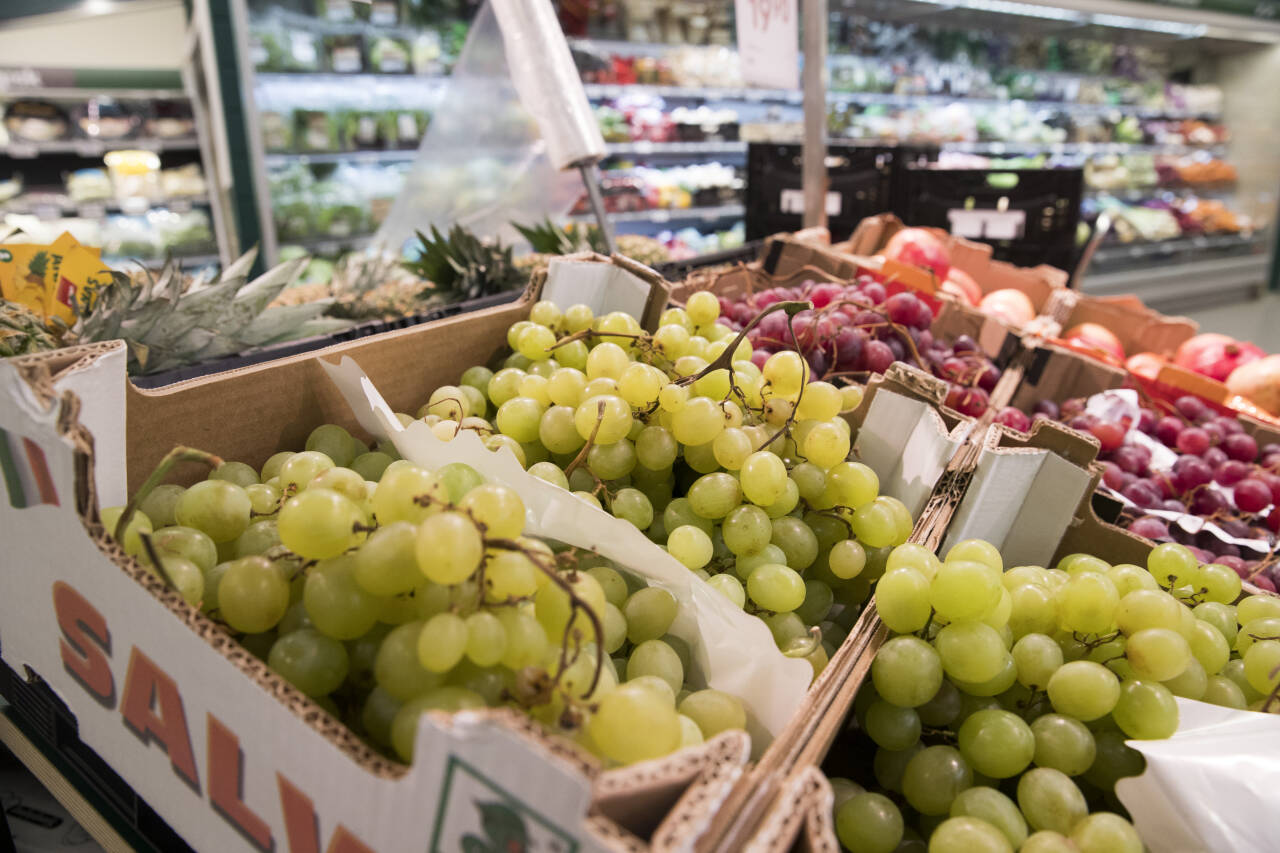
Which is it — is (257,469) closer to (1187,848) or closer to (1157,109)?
(1187,848)

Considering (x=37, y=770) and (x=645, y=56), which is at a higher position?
(x=37, y=770)

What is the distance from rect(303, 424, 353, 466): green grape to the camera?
0.88 metres

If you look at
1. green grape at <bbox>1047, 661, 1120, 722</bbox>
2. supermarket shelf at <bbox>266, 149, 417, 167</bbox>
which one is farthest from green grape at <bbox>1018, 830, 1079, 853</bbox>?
supermarket shelf at <bbox>266, 149, 417, 167</bbox>

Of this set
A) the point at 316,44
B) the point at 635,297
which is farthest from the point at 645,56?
the point at 635,297

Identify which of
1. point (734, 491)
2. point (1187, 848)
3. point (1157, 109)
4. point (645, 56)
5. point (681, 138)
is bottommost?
point (1157, 109)

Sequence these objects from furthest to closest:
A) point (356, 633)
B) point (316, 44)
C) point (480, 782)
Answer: point (316, 44) < point (356, 633) < point (480, 782)

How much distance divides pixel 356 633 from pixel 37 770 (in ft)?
1.60

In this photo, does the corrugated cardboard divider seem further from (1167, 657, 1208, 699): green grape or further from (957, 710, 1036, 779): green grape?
(957, 710, 1036, 779): green grape

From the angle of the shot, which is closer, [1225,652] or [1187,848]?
[1187,848]

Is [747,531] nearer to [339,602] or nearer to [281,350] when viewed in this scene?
[339,602]

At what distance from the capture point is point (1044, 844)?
559 millimetres

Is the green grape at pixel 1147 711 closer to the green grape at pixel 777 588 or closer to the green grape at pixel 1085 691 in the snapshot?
the green grape at pixel 1085 691

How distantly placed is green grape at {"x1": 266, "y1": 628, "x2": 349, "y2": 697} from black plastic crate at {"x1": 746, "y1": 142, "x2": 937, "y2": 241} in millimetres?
2465

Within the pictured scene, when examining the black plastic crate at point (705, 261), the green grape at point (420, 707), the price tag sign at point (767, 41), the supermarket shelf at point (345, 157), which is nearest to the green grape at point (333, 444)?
the green grape at point (420, 707)
